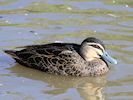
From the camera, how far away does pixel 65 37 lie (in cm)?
1309

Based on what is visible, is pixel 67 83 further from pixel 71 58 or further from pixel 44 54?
pixel 44 54

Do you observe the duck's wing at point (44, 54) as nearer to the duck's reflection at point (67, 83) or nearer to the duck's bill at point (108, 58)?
the duck's reflection at point (67, 83)

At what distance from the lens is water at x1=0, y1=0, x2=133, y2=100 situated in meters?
10.6

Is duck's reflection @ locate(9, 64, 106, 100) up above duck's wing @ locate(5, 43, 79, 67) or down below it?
below

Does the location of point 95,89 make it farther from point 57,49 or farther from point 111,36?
point 111,36

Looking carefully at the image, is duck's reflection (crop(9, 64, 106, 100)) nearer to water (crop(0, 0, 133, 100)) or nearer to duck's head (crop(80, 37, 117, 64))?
water (crop(0, 0, 133, 100))

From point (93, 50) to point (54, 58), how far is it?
0.71 meters

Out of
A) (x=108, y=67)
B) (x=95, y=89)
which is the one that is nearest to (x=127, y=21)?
(x=108, y=67)

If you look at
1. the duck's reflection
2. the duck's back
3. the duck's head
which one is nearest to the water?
the duck's reflection

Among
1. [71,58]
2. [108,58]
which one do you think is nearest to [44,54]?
[71,58]

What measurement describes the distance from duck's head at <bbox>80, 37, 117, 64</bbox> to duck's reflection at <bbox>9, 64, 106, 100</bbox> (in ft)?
1.19

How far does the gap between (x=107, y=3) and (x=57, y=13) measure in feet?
4.81

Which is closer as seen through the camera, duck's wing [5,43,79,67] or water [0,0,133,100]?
water [0,0,133,100]

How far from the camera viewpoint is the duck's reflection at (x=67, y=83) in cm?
1064
